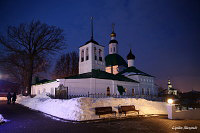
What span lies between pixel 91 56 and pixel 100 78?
617 centimetres

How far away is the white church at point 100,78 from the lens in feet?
80.1

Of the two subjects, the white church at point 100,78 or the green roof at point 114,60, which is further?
the green roof at point 114,60

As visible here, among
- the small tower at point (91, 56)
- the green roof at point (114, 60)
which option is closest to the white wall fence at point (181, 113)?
the small tower at point (91, 56)

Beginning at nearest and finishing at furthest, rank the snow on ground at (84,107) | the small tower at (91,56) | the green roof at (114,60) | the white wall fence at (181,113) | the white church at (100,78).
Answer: the snow on ground at (84,107) → the white wall fence at (181,113) → the white church at (100,78) → the small tower at (91,56) → the green roof at (114,60)

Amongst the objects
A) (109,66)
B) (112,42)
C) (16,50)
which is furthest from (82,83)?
(112,42)

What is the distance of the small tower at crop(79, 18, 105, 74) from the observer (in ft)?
102

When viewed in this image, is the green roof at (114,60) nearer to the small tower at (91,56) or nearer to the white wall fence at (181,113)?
the small tower at (91,56)

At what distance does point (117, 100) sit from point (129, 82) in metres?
19.2

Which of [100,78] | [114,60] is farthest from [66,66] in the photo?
[100,78]

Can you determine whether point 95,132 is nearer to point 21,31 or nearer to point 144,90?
point 21,31

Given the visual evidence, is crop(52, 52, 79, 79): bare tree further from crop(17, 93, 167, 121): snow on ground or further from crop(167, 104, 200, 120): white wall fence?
crop(167, 104, 200, 120): white wall fence

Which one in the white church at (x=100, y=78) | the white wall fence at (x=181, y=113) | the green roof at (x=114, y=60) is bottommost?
the white wall fence at (x=181, y=113)

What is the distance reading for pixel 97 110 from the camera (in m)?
12.1

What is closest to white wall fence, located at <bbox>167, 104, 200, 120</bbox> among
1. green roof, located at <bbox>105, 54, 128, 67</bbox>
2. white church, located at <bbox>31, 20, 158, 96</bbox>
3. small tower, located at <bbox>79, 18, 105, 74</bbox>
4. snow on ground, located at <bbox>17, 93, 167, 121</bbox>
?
snow on ground, located at <bbox>17, 93, 167, 121</bbox>
